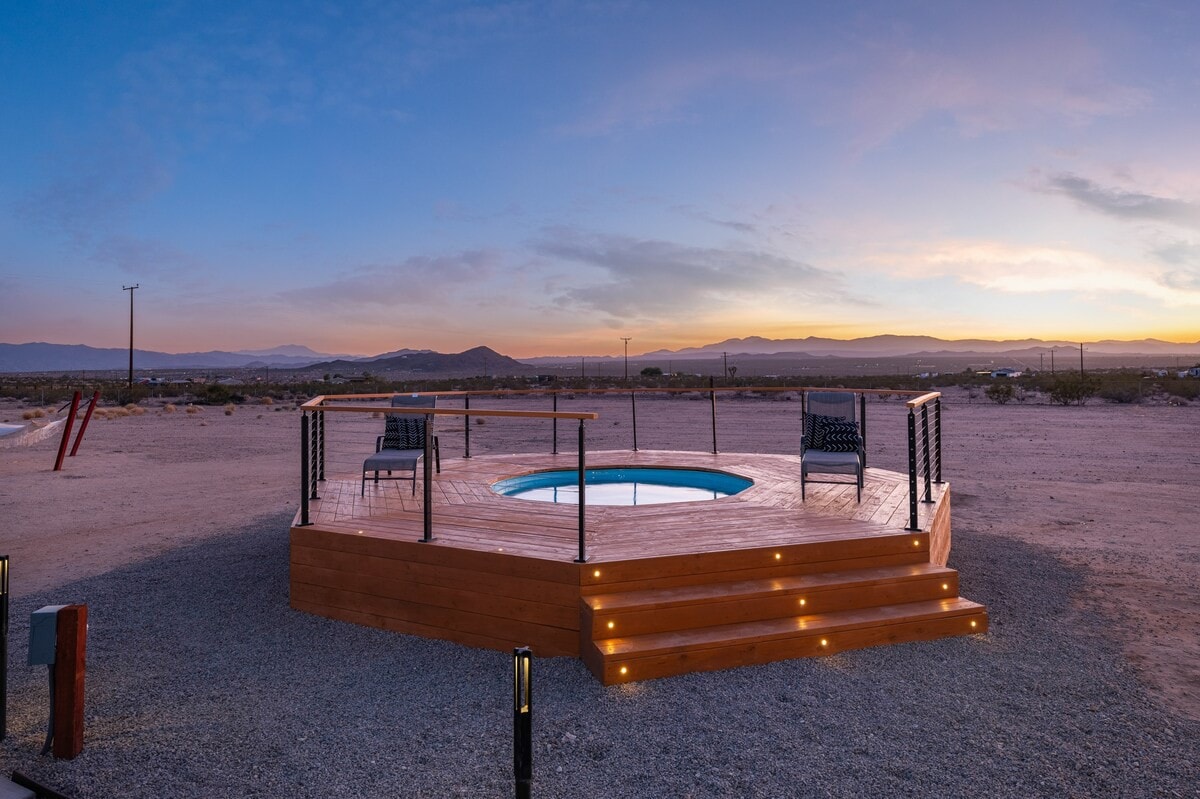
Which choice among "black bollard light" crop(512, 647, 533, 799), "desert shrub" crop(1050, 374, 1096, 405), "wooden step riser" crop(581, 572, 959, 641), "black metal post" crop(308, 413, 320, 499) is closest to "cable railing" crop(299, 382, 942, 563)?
"black metal post" crop(308, 413, 320, 499)

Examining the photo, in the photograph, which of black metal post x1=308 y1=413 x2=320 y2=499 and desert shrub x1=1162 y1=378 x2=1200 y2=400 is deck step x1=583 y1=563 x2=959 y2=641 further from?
desert shrub x1=1162 y1=378 x2=1200 y2=400

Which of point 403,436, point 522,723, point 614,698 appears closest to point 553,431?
point 403,436

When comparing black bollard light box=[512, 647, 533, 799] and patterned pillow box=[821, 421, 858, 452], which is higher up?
patterned pillow box=[821, 421, 858, 452]

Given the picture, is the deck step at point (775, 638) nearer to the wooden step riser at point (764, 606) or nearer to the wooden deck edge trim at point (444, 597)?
the wooden step riser at point (764, 606)

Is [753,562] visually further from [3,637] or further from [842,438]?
[3,637]

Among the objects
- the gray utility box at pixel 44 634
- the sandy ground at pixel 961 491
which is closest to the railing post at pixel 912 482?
the sandy ground at pixel 961 491

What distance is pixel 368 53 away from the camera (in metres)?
10.9

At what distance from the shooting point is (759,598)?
3662 mm

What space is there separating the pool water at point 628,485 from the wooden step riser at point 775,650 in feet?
8.88

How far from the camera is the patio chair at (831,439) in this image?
544 cm

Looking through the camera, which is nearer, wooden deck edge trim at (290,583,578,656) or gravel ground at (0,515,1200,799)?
gravel ground at (0,515,1200,799)

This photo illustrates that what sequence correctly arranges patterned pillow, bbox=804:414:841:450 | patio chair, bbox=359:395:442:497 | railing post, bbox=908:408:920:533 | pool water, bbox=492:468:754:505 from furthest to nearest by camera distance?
1. pool water, bbox=492:468:754:505
2. patterned pillow, bbox=804:414:841:450
3. patio chair, bbox=359:395:442:497
4. railing post, bbox=908:408:920:533

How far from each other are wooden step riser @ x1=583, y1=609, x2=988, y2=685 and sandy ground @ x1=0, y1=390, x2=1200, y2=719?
947 mm

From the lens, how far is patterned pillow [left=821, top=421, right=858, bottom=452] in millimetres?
5945
